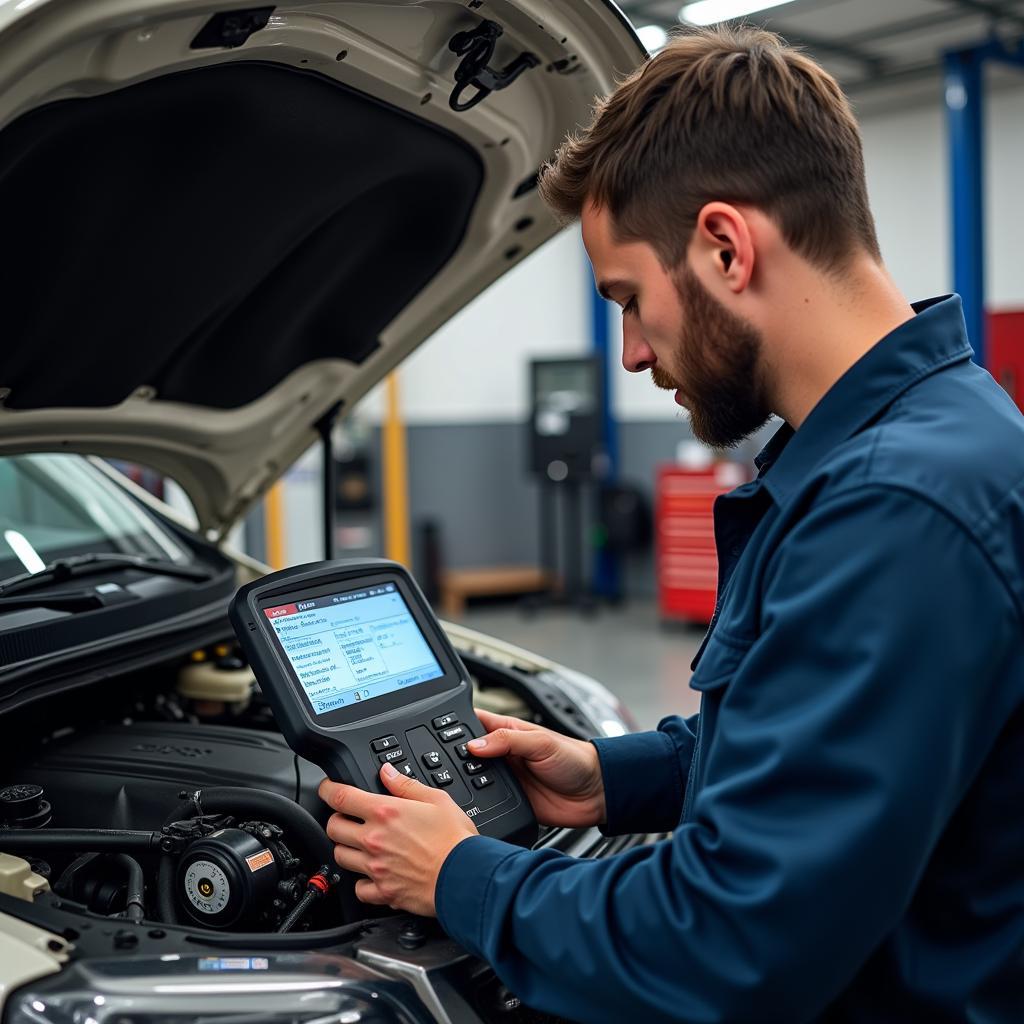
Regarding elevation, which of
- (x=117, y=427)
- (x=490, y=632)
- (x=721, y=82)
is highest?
(x=721, y=82)

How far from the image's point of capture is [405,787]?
3.96ft

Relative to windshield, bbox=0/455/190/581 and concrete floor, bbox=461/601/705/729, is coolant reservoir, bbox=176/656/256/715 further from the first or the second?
concrete floor, bbox=461/601/705/729

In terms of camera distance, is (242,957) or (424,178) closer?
(242,957)

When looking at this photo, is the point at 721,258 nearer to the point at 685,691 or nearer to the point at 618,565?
the point at 685,691

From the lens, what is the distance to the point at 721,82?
1022mm

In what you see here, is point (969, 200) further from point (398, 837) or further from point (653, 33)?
point (398, 837)

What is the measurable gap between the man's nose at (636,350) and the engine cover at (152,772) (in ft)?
2.29

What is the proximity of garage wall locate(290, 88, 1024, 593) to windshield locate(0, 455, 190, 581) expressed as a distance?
531 cm

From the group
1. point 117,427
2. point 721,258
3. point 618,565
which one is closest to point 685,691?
point 618,565

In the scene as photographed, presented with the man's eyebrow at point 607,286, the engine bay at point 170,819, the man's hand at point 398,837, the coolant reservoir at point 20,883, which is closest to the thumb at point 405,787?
the man's hand at point 398,837

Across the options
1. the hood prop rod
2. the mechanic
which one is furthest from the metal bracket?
the hood prop rod

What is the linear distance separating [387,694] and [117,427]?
867mm

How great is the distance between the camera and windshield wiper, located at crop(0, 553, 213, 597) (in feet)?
5.56

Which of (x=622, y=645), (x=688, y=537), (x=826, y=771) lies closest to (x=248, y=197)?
(x=826, y=771)
